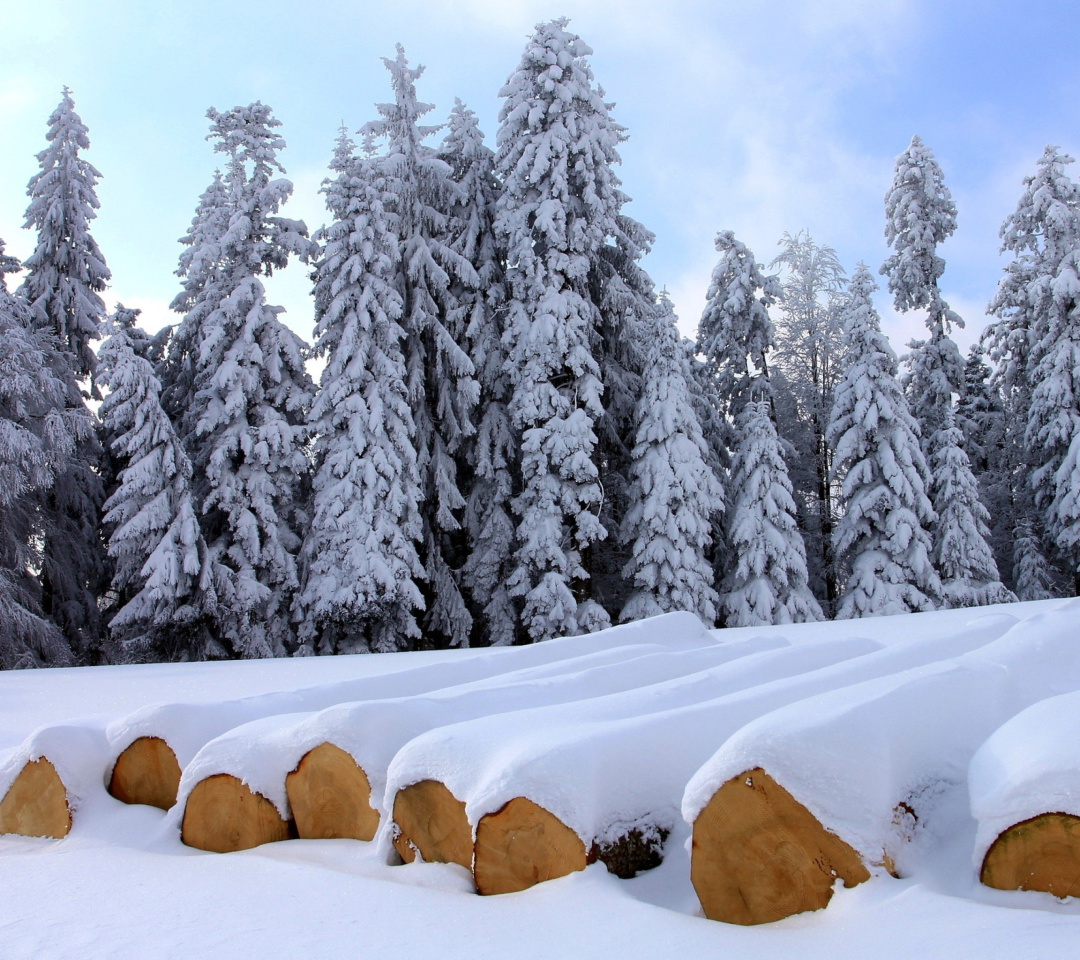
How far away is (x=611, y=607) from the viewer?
1791 centimetres

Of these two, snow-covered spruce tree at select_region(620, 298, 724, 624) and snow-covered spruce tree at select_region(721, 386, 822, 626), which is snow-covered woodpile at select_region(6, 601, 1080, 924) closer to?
snow-covered spruce tree at select_region(620, 298, 724, 624)

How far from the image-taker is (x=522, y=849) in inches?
89.7

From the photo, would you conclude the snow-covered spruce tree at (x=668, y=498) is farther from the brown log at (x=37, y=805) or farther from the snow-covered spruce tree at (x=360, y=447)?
the brown log at (x=37, y=805)

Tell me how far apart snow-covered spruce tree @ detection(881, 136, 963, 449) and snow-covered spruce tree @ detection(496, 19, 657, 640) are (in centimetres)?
766

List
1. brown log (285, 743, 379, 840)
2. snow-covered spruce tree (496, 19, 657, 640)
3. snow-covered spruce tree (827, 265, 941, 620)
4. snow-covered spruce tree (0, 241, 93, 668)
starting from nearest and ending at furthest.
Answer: brown log (285, 743, 379, 840) < snow-covered spruce tree (0, 241, 93, 668) < snow-covered spruce tree (496, 19, 657, 640) < snow-covered spruce tree (827, 265, 941, 620)

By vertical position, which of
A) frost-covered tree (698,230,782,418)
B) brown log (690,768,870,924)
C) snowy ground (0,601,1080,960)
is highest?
frost-covered tree (698,230,782,418)

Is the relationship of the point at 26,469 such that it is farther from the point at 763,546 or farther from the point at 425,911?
the point at 425,911

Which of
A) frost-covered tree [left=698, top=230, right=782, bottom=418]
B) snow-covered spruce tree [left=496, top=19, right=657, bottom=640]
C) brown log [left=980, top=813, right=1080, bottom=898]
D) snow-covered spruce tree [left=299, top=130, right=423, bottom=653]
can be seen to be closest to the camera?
brown log [left=980, top=813, right=1080, bottom=898]

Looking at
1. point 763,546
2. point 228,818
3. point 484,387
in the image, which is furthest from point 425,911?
point 484,387

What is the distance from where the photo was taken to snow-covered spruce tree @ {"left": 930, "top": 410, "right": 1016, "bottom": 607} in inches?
687

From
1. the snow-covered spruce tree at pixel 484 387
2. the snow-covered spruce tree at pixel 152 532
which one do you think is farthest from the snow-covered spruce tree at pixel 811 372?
the snow-covered spruce tree at pixel 152 532

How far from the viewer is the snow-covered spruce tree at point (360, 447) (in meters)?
14.2

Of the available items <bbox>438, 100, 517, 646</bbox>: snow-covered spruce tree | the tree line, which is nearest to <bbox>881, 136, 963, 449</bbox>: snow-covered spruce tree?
the tree line

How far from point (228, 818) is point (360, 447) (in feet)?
39.7
